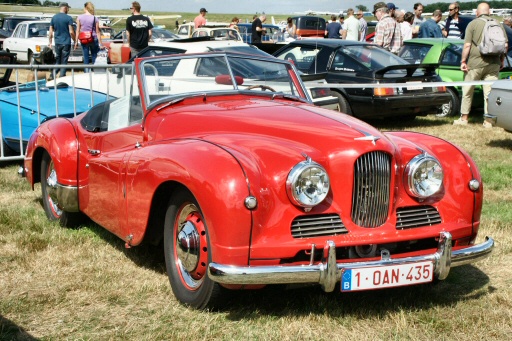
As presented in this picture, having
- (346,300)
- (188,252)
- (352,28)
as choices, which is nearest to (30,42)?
(352,28)

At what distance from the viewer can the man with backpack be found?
11.0 m

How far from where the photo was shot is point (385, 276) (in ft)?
12.6

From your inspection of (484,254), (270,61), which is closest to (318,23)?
(270,61)

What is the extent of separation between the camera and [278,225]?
3791 millimetres

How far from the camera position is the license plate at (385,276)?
3.76 meters

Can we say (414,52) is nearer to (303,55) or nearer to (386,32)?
(386,32)

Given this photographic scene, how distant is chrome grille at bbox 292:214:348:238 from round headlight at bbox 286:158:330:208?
0.30ft

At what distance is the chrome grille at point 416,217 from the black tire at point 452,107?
915 centimetres

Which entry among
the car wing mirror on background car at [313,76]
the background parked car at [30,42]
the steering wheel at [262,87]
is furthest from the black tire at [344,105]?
the background parked car at [30,42]

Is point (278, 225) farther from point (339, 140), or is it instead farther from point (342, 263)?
point (339, 140)

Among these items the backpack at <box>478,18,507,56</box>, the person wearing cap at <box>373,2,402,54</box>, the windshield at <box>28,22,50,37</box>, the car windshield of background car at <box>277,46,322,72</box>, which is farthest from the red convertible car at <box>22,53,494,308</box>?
the windshield at <box>28,22,50,37</box>

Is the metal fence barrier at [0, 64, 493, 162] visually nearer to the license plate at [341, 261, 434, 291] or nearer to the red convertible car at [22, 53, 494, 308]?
the red convertible car at [22, 53, 494, 308]

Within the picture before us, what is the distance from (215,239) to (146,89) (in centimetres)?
188

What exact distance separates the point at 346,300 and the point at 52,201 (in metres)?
3.18
